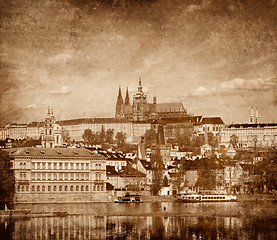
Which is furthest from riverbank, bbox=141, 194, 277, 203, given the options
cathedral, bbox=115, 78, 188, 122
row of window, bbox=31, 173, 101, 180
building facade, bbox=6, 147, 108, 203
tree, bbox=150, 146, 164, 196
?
cathedral, bbox=115, 78, 188, 122

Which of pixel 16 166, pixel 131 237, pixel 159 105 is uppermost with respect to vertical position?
pixel 159 105

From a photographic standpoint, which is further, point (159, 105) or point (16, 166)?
point (159, 105)

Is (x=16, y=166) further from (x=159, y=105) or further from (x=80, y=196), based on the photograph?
(x=159, y=105)

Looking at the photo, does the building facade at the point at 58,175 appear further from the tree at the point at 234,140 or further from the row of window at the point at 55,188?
the tree at the point at 234,140

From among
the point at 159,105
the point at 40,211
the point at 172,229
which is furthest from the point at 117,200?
the point at 159,105

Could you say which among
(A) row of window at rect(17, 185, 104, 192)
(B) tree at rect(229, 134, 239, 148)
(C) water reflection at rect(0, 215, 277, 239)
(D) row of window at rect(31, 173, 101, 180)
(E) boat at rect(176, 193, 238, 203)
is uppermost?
(B) tree at rect(229, 134, 239, 148)

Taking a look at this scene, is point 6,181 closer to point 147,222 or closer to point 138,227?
point 147,222

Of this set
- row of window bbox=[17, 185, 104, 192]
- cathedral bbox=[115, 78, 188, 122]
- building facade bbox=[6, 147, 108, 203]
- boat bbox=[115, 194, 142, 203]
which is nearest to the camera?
row of window bbox=[17, 185, 104, 192]

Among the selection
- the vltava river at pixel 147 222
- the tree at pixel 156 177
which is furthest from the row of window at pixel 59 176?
the tree at pixel 156 177

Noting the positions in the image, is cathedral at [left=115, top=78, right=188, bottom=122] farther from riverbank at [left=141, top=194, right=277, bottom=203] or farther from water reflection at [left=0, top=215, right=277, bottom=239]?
water reflection at [left=0, top=215, right=277, bottom=239]

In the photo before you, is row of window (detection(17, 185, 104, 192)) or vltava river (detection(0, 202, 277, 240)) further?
row of window (detection(17, 185, 104, 192))
